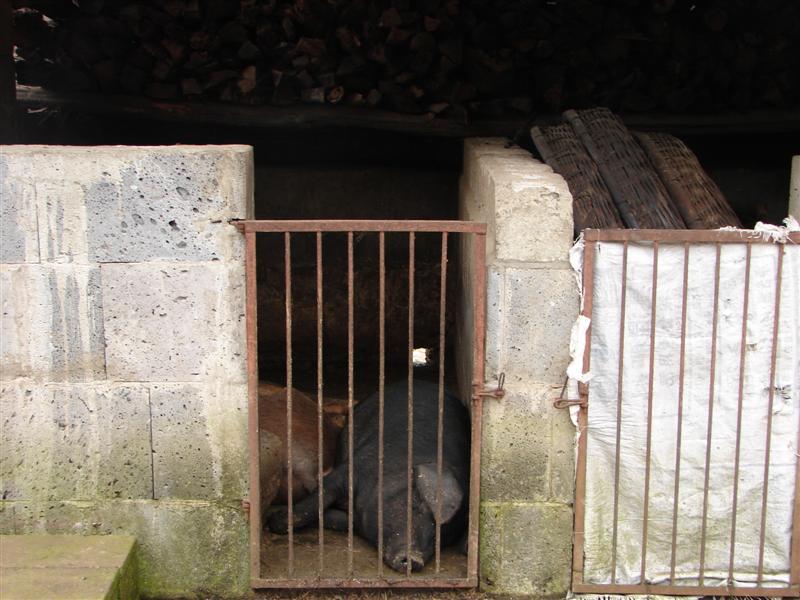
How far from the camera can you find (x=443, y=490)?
15.8ft

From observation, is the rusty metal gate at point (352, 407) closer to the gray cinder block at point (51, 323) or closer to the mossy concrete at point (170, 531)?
the mossy concrete at point (170, 531)

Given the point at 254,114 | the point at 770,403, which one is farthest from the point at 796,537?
the point at 254,114

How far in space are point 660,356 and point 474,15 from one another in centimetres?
322

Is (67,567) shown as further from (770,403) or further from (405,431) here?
(770,403)

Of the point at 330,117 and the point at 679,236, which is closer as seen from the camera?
the point at 679,236

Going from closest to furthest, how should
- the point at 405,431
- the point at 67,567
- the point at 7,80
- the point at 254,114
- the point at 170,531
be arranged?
the point at 67,567 → the point at 170,531 → the point at 405,431 → the point at 7,80 → the point at 254,114

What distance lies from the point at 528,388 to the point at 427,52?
3.05 metres

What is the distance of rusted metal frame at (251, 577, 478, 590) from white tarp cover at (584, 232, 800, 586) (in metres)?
0.64

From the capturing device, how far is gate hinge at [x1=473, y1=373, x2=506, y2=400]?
4.43 m

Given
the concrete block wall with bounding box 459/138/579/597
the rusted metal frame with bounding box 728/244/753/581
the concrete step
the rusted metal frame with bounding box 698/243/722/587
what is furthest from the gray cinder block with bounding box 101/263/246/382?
the rusted metal frame with bounding box 728/244/753/581

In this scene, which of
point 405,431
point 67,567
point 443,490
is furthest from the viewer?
point 405,431

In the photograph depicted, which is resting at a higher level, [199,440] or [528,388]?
[528,388]

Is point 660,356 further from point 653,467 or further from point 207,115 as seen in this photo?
point 207,115

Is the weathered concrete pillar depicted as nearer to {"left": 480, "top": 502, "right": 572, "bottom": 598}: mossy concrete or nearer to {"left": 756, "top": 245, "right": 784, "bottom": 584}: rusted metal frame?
{"left": 756, "top": 245, "right": 784, "bottom": 584}: rusted metal frame
